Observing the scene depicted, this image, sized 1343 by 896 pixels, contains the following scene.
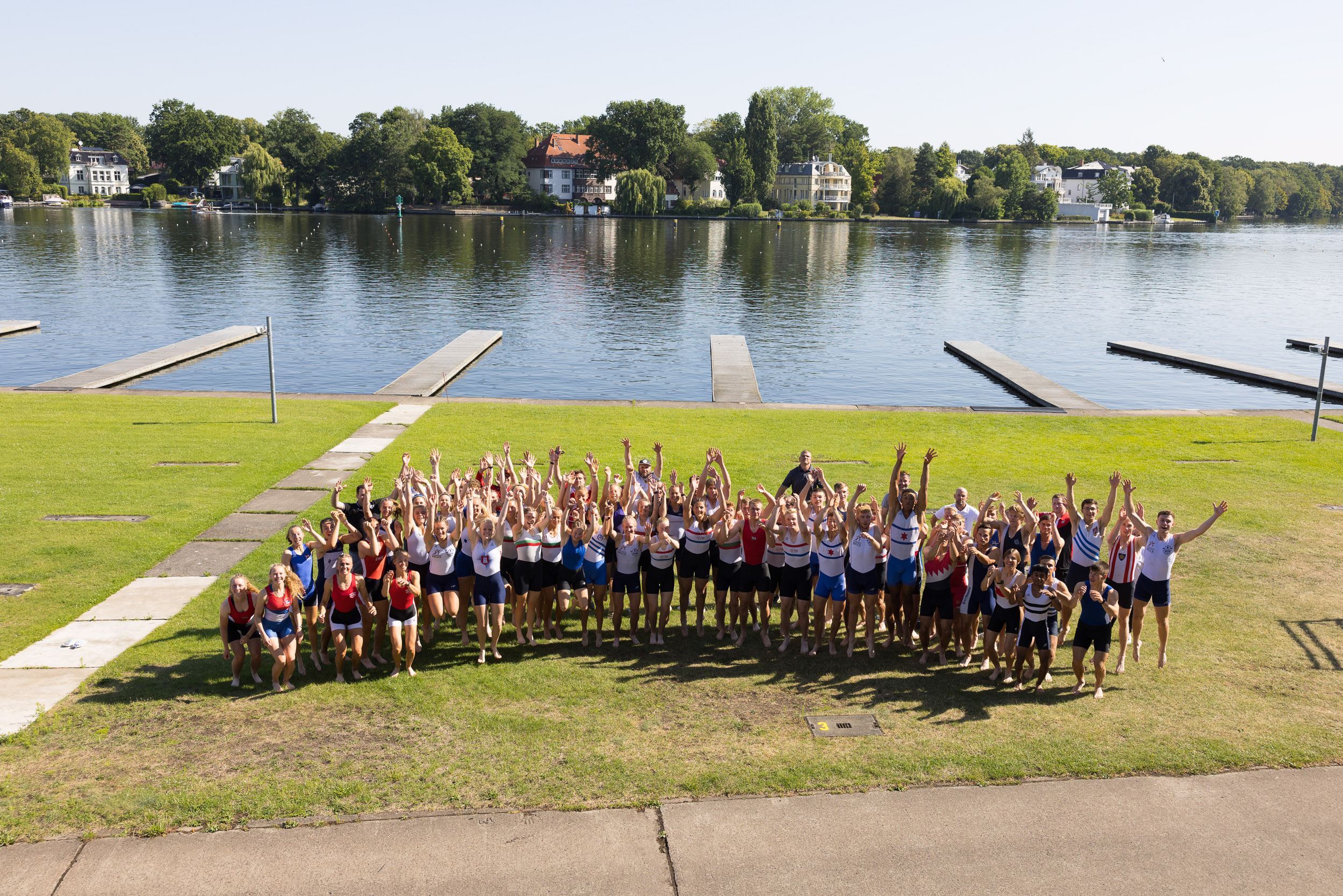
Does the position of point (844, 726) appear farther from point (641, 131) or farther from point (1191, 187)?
point (1191, 187)

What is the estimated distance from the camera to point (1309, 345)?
140ft

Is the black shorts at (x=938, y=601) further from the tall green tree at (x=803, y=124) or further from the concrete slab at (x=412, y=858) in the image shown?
the tall green tree at (x=803, y=124)

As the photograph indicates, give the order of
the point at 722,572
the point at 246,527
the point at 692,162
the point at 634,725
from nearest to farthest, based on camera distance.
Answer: the point at 634,725
the point at 722,572
the point at 246,527
the point at 692,162

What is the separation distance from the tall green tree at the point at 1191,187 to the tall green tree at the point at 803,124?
74503 mm

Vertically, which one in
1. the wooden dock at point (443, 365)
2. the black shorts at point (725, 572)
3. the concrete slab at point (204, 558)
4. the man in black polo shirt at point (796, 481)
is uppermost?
the man in black polo shirt at point (796, 481)

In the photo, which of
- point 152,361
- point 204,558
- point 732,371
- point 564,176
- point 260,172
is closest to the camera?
point 204,558

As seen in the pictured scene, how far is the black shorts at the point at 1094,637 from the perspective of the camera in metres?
10.0

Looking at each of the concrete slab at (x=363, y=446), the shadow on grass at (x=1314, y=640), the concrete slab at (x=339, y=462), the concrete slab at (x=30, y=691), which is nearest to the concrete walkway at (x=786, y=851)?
the concrete slab at (x=30, y=691)

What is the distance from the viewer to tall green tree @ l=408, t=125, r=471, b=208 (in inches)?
5261

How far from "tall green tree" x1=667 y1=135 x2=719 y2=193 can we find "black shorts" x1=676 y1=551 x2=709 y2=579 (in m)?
143

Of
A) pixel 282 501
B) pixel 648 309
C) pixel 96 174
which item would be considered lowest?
pixel 282 501

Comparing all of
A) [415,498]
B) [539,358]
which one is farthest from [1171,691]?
[539,358]

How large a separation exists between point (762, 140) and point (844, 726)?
151 m

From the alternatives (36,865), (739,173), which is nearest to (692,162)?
(739,173)
